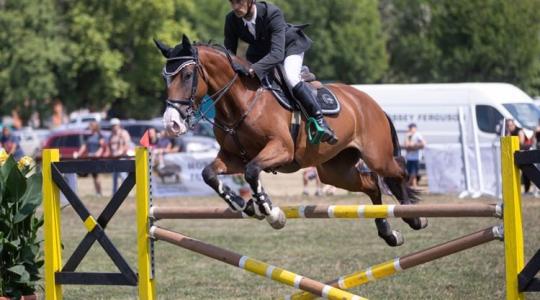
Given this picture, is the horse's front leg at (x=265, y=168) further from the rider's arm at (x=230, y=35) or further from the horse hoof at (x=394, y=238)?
the horse hoof at (x=394, y=238)

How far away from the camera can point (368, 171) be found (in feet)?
30.0

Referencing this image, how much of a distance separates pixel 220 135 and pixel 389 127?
2.15 m

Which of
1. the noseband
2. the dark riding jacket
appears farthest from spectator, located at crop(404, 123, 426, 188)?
the noseband

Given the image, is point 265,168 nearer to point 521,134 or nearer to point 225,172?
point 225,172

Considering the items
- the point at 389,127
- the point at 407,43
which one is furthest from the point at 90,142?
the point at 407,43

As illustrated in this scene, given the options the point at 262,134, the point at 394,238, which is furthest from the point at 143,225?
the point at 394,238

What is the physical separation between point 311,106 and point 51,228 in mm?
2392

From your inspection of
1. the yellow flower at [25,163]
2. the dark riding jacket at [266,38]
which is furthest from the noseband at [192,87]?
the yellow flower at [25,163]

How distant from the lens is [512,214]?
5926 mm

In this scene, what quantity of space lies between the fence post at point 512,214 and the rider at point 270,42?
7.43 feet

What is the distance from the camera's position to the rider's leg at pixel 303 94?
26.2ft

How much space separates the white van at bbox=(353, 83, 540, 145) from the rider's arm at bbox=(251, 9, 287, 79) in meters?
15.0

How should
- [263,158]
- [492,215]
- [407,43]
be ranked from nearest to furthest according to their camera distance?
1. [492,215]
2. [263,158]
3. [407,43]

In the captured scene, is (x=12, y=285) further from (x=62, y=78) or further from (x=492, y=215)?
(x=62, y=78)
